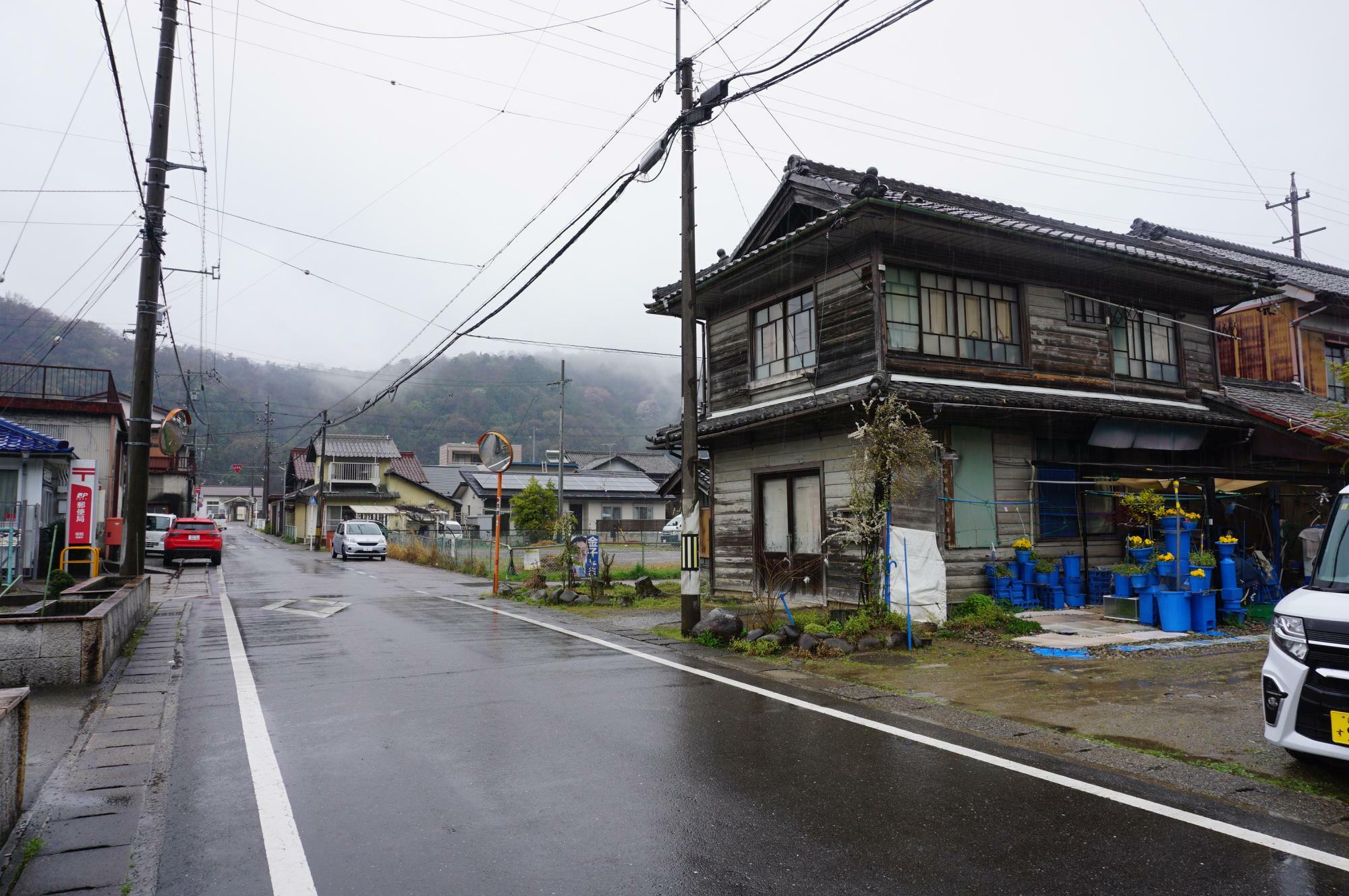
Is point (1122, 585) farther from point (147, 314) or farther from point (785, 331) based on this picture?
point (147, 314)

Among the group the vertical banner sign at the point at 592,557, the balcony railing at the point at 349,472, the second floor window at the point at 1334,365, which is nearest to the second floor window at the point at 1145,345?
the second floor window at the point at 1334,365

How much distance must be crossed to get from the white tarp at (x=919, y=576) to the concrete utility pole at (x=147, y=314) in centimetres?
1303

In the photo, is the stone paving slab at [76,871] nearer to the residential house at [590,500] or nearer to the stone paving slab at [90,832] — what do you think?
the stone paving slab at [90,832]

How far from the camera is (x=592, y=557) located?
18.9 metres

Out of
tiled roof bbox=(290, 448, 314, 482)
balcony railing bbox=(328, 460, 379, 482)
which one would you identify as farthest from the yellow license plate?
tiled roof bbox=(290, 448, 314, 482)

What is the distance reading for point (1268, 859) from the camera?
385cm

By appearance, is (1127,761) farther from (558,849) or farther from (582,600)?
(582,600)

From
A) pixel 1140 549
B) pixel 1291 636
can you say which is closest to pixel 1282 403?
pixel 1140 549

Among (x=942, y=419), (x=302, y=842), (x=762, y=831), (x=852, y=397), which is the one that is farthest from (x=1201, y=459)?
(x=302, y=842)

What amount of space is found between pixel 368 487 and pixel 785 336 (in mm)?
46330

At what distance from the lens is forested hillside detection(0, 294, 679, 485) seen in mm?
50219

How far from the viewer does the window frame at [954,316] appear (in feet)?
42.9

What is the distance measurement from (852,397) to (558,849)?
28.9 ft

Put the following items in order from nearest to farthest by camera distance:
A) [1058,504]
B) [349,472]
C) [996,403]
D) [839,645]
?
1. [839,645]
2. [996,403]
3. [1058,504]
4. [349,472]
